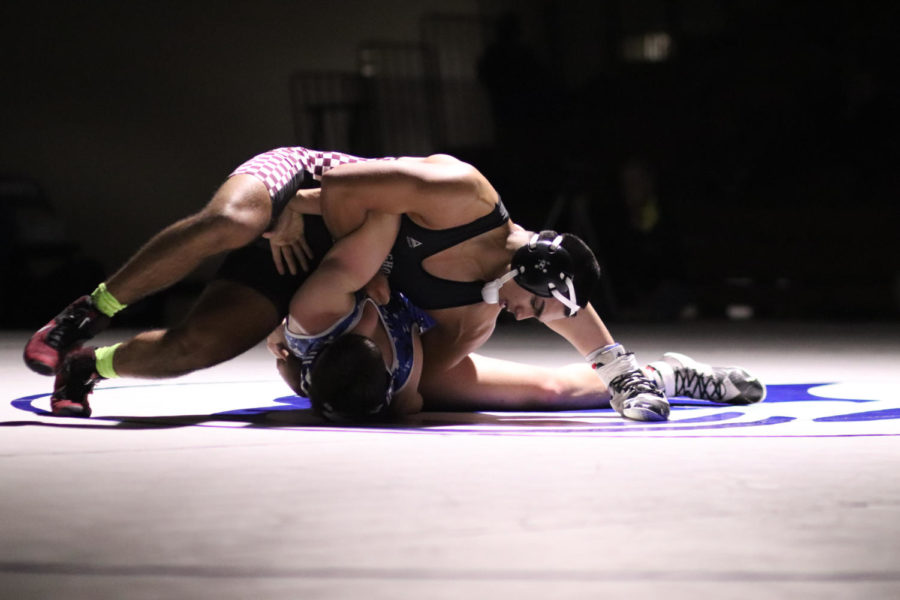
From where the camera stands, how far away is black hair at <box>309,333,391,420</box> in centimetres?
273

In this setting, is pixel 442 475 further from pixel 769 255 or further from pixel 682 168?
pixel 682 168

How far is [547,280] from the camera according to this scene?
2836mm

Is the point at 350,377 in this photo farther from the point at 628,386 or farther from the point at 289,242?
the point at 628,386

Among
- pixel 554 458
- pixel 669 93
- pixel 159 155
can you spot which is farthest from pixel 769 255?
pixel 554 458

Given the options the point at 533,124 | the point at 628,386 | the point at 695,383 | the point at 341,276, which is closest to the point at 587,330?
the point at 628,386

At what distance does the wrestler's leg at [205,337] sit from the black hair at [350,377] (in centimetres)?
31

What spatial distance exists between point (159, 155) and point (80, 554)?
7.49m

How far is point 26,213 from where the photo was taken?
7.75m

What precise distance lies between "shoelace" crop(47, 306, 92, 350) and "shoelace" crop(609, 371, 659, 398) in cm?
114

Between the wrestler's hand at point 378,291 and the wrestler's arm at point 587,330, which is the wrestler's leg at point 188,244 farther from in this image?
the wrestler's arm at point 587,330

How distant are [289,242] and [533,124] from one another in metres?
6.14

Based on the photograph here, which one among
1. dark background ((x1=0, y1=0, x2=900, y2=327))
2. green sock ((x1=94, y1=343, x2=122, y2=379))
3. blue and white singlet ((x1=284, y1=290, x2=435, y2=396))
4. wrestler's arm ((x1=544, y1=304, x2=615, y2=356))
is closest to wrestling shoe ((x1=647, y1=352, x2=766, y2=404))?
wrestler's arm ((x1=544, y1=304, x2=615, y2=356))

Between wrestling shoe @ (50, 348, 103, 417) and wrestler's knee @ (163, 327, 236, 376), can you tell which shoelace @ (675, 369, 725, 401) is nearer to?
wrestler's knee @ (163, 327, 236, 376)

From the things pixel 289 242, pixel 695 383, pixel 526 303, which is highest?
pixel 289 242
